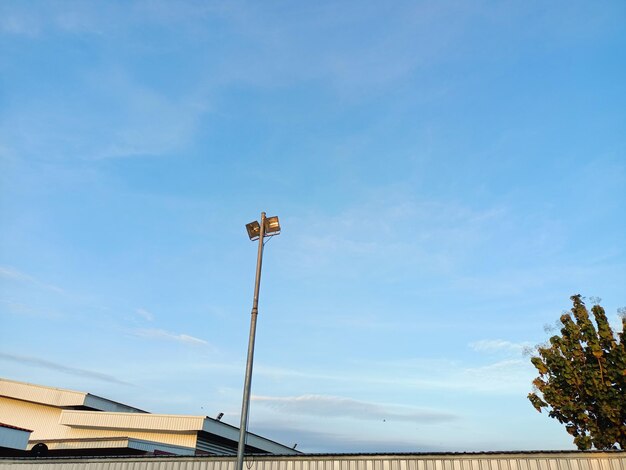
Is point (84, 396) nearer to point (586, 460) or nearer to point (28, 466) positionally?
point (28, 466)

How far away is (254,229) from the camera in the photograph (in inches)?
588

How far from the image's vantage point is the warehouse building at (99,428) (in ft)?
99.6

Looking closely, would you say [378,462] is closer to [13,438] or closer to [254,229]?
[254,229]

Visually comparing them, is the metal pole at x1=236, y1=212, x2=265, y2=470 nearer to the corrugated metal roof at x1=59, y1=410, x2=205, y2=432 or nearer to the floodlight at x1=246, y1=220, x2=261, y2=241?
the floodlight at x1=246, y1=220, x2=261, y2=241

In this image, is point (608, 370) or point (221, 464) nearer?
point (221, 464)

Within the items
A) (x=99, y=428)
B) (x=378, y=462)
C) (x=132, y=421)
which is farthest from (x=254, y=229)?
(x=99, y=428)

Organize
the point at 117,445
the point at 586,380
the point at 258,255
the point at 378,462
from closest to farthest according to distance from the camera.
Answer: the point at 258,255
the point at 378,462
the point at 586,380
the point at 117,445

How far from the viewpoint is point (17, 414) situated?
40.8 meters

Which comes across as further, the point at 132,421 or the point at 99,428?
the point at 99,428

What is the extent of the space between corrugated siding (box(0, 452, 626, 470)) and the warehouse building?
9.50 meters

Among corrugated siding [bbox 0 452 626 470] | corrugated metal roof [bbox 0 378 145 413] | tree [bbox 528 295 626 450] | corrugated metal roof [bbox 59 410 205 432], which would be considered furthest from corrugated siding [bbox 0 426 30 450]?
tree [bbox 528 295 626 450]

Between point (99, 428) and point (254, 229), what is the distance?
1179 inches

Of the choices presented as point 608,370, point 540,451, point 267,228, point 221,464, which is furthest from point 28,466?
point 608,370

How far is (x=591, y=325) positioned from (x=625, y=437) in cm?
509
